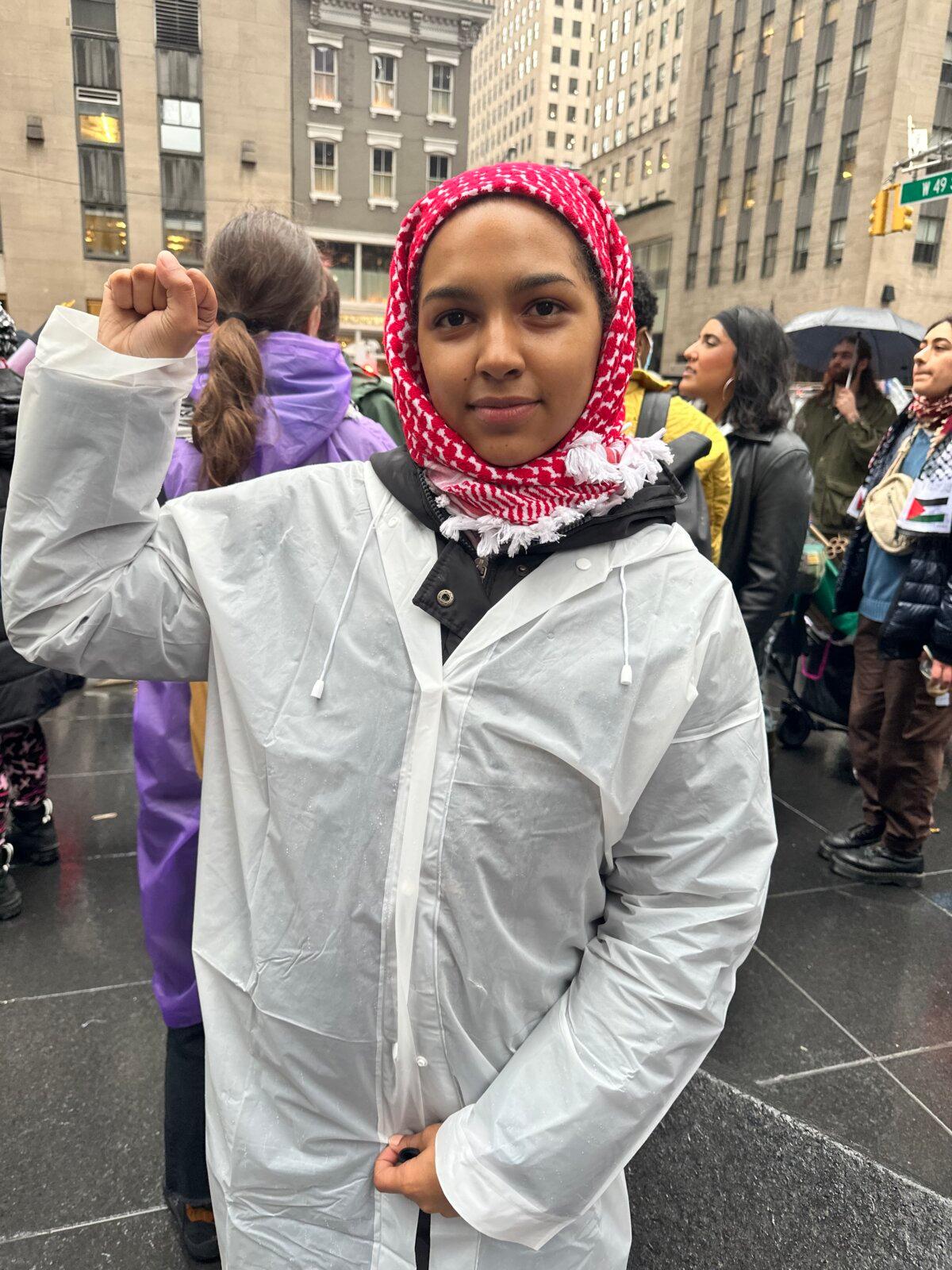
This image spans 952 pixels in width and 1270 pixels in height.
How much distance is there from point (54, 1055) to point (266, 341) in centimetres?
214

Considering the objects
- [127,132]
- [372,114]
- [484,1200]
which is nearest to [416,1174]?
[484,1200]

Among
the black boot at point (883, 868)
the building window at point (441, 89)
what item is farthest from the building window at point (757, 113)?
the black boot at point (883, 868)

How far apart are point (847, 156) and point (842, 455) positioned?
29173 millimetres

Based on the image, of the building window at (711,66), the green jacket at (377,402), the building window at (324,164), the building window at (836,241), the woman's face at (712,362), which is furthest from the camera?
the building window at (836,241)

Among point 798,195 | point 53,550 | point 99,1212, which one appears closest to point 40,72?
point 53,550

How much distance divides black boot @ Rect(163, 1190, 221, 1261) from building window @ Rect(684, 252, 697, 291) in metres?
40.6

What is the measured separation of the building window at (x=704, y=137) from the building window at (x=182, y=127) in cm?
3178

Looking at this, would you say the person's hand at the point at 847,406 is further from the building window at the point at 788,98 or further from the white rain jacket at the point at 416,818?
the building window at the point at 788,98

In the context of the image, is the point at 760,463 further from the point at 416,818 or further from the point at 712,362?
the point at 416,818

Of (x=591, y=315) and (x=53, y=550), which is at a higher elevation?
(x=591, y=315)

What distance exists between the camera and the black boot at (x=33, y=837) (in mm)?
3582

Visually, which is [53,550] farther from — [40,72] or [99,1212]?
[40,72]

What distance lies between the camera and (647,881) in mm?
1103

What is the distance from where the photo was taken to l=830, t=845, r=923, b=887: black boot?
12.3 ft
